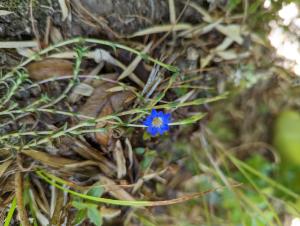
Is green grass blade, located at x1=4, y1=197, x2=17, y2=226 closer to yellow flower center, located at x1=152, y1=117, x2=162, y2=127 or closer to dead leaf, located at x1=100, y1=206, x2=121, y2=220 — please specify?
dead leaf, located at x1=100, y1=206, x2=121, y2=220

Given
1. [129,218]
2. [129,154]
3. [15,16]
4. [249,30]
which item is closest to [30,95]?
[15,16]

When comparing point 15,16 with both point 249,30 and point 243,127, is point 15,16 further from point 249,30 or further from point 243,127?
point 243,127

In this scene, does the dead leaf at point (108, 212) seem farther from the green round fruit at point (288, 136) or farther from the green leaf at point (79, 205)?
the green round fruit at point (288, 136)

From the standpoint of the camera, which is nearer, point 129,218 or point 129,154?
point 129,154

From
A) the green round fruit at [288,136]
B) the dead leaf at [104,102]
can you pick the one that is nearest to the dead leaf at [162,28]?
the dead leaf at [104,102]

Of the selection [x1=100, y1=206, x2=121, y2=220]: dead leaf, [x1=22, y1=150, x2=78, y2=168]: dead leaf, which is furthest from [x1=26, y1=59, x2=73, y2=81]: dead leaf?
[x1=100, y1=206, x2=121, y2=220]: dead leaf

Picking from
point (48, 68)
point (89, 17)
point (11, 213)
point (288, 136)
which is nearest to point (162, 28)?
point (89, 17)
